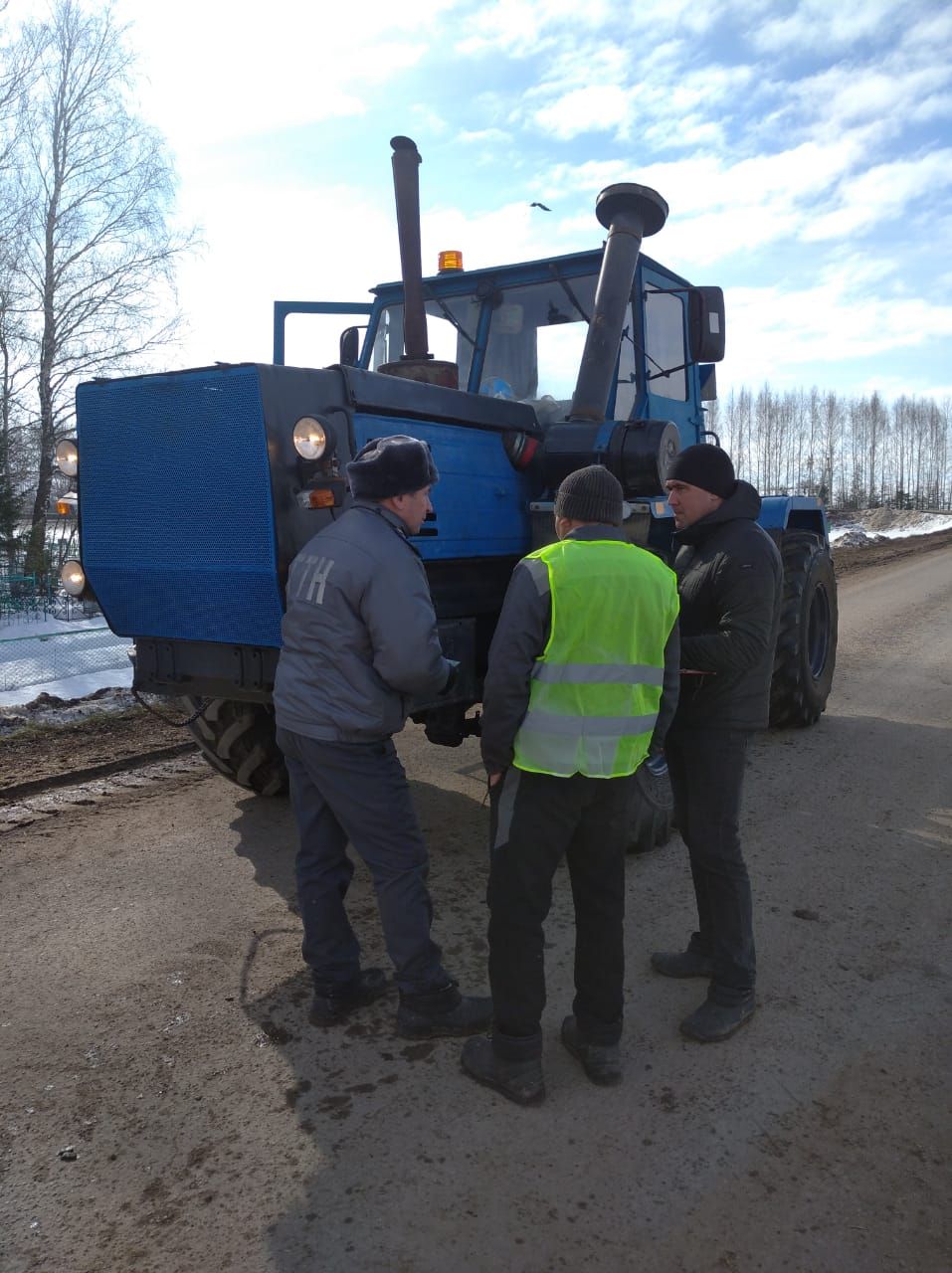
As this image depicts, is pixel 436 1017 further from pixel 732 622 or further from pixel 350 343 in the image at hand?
pixel 350 343

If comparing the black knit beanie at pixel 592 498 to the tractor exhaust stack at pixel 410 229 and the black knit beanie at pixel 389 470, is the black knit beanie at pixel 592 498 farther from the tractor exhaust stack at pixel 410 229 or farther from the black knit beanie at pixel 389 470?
the tractor exhaust stack at pixel 410 229

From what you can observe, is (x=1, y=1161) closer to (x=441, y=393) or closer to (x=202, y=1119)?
(x=202, y=1119)

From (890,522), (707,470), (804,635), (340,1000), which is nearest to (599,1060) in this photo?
(340,1000)

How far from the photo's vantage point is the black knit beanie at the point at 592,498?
2561 millimetres

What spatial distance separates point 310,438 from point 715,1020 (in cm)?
229

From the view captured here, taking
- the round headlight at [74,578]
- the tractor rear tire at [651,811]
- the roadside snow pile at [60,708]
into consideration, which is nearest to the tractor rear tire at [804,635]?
the tractor rear tire at [651,811]

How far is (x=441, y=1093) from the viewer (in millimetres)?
2584

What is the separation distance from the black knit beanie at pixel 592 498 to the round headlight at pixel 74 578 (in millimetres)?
2331

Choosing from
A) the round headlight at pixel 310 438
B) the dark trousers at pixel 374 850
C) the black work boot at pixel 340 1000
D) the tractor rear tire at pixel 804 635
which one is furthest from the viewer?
the tractor rear tire at pixel 804 635

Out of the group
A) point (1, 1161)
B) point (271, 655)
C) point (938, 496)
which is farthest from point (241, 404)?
point (938, 496)

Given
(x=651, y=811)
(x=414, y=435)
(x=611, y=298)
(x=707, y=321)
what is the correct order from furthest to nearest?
(x=707, y=321), (x=611, y=298), (x=651, y=811), (x=414, y=435)

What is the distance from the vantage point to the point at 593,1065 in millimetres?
2621

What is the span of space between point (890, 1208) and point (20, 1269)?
189 centimetres

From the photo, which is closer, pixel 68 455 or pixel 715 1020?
pixel 715 1020
